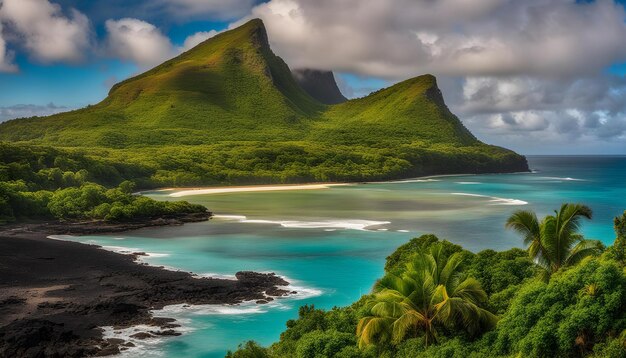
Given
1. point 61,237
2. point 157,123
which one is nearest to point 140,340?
point 61,237

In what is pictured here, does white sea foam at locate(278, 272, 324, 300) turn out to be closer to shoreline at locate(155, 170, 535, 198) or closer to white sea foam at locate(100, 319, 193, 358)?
white sea foam at locate(100, 319, 193, 358)

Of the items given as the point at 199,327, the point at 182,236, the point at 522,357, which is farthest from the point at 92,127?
the point at 522,357

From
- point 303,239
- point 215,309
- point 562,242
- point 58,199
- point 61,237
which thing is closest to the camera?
point 562,242

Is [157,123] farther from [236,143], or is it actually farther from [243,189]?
[243,189]

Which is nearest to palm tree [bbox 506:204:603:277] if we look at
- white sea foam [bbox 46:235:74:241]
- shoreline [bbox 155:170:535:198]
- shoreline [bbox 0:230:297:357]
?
shoreline [bbox 0:230:297:357]

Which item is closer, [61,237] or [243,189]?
[61,237]
